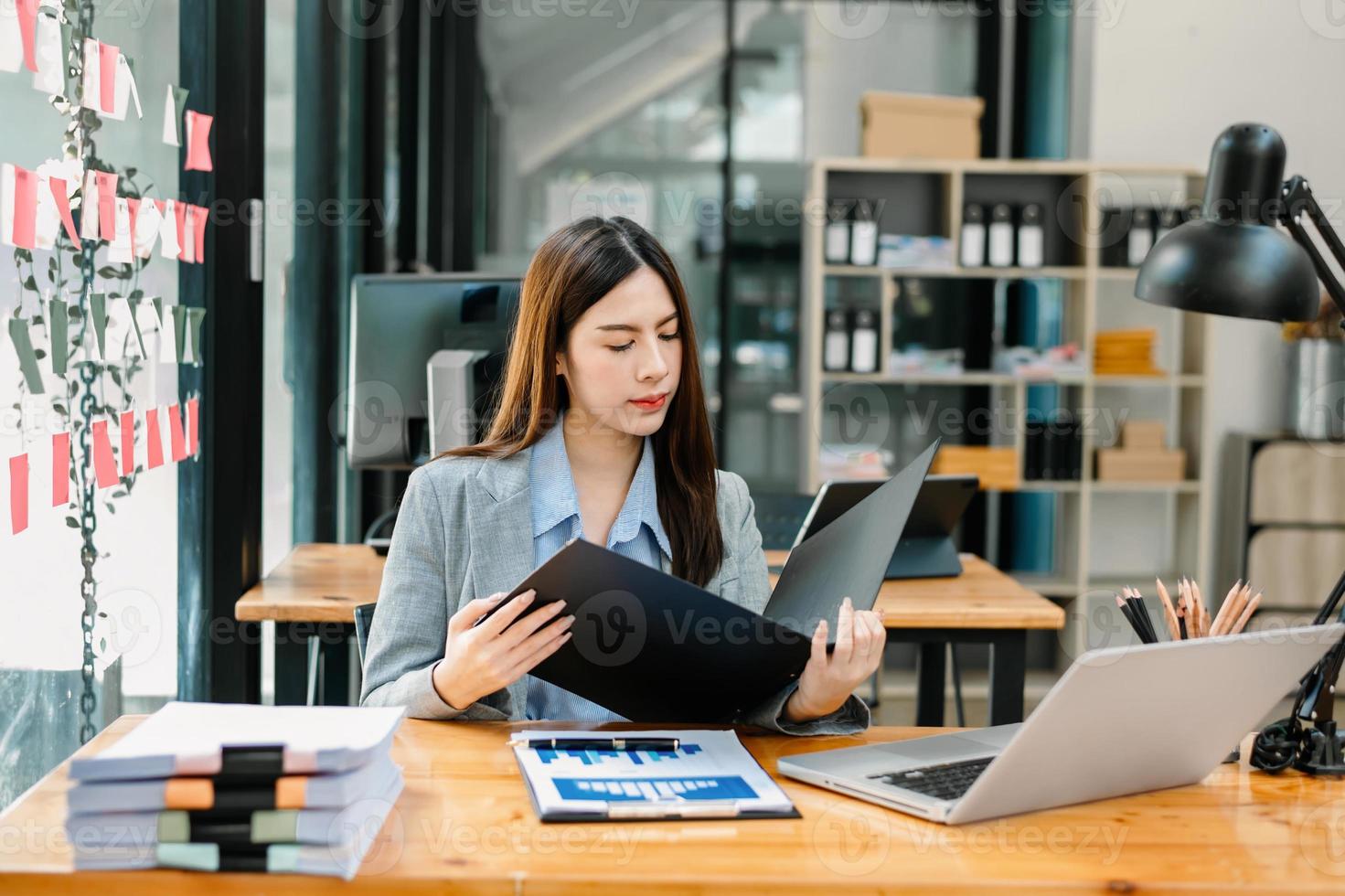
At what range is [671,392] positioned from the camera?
1.69 metres

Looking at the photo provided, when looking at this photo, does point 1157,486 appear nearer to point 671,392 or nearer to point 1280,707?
point 1280,707

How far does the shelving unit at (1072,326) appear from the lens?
4.62m

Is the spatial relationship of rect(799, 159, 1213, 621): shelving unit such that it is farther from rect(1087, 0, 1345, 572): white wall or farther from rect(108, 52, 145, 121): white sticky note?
rect(108, 52, 145, 121): white sticky note

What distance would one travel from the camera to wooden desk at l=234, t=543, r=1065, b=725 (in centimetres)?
228

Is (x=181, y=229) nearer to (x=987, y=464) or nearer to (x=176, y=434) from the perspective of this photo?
(x=176, y=434)

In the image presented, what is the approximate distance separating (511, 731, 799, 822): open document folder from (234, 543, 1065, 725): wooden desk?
905mm

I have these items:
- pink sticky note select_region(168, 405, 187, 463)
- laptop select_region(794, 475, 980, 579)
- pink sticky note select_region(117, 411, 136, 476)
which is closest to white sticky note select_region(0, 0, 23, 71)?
pink sticky note select_region(117, 411, 136, 476)

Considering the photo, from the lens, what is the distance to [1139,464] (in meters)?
4.64

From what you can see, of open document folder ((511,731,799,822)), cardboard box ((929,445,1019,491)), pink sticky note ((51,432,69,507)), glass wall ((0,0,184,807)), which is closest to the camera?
open document folder ((511,731,799,822))

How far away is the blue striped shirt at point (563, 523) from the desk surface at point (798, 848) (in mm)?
397

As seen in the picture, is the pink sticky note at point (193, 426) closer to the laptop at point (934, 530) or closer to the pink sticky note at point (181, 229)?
the pink sticky note at point (181, 229)

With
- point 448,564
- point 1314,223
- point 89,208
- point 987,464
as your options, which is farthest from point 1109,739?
point 987,464

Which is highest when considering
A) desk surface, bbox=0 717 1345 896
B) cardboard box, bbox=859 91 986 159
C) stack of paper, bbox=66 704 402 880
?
cardboard box, bbox=859 91 986 159

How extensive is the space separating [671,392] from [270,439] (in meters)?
1.46
